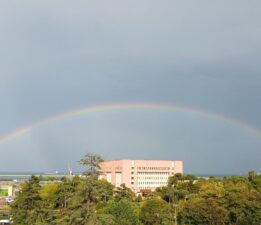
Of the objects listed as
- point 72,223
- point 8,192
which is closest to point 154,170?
point 8,192

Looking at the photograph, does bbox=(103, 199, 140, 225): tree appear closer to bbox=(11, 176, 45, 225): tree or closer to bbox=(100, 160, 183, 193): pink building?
bbox=(11, 176, 45, 225): tree

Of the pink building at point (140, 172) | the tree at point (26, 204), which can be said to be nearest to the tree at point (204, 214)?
the tree at point (26, 204)

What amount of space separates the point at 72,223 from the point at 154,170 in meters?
88.0

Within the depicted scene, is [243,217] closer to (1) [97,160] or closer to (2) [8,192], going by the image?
(1) [97,160]

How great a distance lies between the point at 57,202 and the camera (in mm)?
45938

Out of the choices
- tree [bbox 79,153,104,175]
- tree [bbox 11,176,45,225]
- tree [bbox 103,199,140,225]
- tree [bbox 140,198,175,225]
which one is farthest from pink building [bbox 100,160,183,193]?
tree [bbox 79,153,104,175]

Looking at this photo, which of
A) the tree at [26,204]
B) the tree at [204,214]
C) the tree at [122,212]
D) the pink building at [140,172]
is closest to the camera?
the tree at [122,212]

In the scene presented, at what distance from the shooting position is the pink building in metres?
99.4

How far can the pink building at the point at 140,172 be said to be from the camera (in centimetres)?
9938

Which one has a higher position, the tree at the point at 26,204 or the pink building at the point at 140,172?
the pink building at the point at 140,172

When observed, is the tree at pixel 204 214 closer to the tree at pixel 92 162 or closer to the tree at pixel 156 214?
the tree at pixel 156 214

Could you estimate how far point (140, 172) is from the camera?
4033 inches

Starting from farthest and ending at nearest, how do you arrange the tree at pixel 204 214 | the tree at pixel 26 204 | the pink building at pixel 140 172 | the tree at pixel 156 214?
the pink building at pixel 140 172 < the tree at pixel 156 214 < the tree at pixel 26 204 < the tree at pixel 204 214

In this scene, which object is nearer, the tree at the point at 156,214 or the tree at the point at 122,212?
the tree at the point at 122,212
